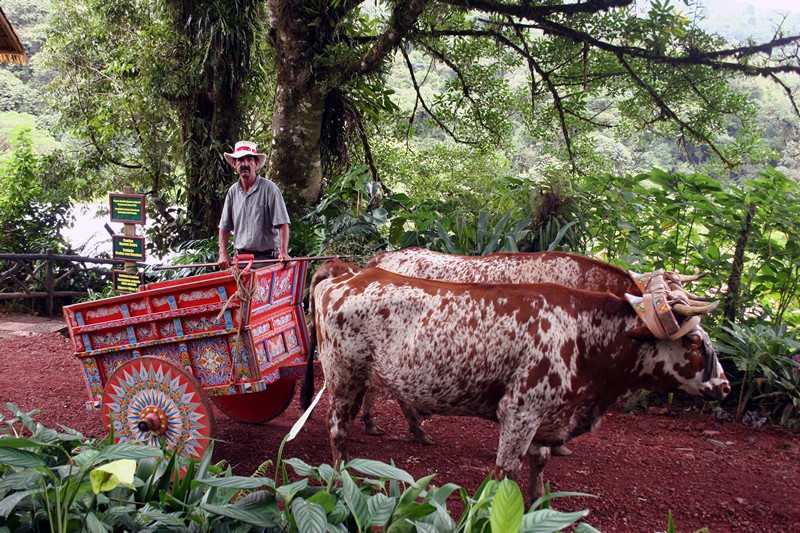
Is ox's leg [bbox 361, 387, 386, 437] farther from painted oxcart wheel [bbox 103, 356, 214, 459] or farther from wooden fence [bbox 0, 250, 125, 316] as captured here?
wooden fence [bbox 0, 250, 125, 316]

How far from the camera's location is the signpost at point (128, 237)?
7.21m

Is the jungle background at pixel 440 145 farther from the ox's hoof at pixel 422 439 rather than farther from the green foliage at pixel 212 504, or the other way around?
the green foliage at pixel 212 504

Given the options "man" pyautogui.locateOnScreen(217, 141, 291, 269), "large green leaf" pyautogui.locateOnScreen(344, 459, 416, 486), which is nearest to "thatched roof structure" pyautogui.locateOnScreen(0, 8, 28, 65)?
"man" pyautogui.locateOnScreen(217, 141, 291, 269)

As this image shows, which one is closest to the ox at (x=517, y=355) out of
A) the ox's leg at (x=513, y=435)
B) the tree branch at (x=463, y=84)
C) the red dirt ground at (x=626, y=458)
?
the ox's leg at (x=513, y=435)

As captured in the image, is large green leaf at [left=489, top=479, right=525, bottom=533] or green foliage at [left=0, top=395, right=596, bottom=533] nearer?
large green leaf at [left=489, top=479, right=525, bottom=533]

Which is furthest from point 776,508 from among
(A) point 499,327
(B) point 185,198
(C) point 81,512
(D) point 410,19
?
(B) point 185,198

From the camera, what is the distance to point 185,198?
11.4 metres

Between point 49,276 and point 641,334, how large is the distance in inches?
393

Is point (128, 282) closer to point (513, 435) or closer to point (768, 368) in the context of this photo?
point (513, 435)

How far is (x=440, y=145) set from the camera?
13570mm

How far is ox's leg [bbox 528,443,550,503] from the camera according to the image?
429 cm

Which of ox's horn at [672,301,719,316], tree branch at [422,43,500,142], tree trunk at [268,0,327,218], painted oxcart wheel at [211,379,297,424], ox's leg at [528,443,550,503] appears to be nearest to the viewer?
ox's horn at [672,301,719,316]

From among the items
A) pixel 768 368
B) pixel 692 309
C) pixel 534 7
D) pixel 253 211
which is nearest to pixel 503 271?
pixel 692 309

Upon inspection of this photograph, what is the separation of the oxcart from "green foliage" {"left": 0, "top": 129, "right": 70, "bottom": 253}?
→ 8096mm
